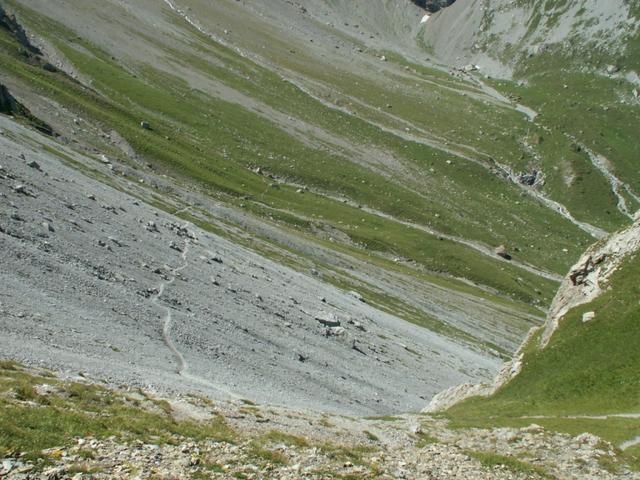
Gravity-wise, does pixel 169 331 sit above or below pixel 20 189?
below

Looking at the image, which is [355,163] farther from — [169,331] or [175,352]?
[175,352]

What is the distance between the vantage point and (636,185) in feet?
513

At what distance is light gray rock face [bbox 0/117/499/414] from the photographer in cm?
3225

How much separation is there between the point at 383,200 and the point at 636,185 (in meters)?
75.1

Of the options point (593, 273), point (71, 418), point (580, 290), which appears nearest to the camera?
point (71, 418)

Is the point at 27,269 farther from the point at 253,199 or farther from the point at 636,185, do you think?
the point at 636,185

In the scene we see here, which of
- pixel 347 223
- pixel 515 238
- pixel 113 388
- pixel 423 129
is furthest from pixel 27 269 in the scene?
pixel 423 129

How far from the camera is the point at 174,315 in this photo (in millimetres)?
42344

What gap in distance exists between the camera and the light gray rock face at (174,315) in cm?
3225

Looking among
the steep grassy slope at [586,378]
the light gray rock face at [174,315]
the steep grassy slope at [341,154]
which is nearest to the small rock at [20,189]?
the light gray rock face at [174,315]

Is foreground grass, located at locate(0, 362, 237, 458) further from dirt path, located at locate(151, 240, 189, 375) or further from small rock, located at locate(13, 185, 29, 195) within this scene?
small rock, located at locate(13, 185, 29, 195)

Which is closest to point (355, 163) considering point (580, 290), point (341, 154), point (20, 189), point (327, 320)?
point (341, 154)

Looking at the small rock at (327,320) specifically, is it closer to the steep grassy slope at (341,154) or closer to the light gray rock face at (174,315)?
the light gray rock face at (174,315)

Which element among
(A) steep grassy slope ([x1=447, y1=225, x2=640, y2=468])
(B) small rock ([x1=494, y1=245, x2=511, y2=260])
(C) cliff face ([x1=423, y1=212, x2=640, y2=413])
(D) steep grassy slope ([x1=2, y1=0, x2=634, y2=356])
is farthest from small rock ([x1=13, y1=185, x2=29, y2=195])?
(B) small rock ([x1=494, y1=245, x2=511, y2=260])
